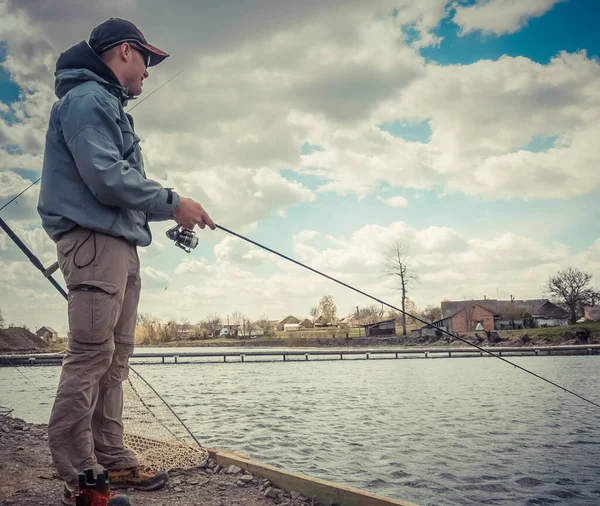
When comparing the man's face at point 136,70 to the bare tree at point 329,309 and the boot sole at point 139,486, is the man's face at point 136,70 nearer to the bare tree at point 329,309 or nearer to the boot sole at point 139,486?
the boot sole at point 139,486

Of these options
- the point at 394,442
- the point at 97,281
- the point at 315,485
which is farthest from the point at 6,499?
the point at 394,442

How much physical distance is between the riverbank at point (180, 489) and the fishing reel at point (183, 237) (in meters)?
1.50

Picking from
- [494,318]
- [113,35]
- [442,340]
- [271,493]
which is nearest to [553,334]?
[442,340]

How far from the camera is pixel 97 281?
2250mm

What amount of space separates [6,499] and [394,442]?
5893 millimetres

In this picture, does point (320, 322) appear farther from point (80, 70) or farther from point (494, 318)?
point (80, 70)

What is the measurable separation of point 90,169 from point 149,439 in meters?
2.70

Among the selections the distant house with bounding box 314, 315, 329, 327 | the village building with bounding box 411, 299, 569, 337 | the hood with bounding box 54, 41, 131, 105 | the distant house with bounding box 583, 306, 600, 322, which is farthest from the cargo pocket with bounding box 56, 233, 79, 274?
the distant house with bounding box 314, 315, 329, 327

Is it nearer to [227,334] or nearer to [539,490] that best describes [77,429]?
[539,490]

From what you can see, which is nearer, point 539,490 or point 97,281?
point 97,281

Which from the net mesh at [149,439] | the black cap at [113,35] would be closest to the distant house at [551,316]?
the net mesh at [149,439]

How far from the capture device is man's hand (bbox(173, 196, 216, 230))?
2479 mm

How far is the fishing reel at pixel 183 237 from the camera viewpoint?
287 cm

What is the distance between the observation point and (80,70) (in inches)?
98.3
